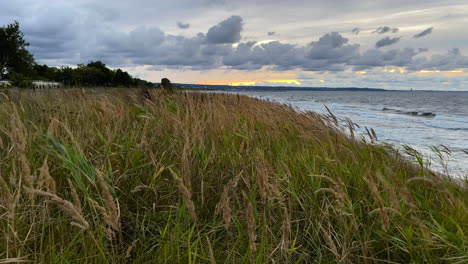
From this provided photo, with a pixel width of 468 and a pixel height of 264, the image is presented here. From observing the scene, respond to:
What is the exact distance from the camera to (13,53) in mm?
47812

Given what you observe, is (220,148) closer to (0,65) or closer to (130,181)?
(130,181)

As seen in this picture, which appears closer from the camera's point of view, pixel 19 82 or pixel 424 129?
pixel 424 129

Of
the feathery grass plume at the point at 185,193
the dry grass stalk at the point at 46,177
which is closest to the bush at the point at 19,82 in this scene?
the dry grass stalk at the point at 46,177

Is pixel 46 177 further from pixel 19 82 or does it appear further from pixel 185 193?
pixel 19 82

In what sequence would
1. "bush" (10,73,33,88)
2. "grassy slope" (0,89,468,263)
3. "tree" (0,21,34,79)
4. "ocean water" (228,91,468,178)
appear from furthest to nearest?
"tree" (0,21,34,79) < "bush" (10,73,33,88) < "ocean water" (228,91,468,178) < "grassy slope" (0,89,468,263)

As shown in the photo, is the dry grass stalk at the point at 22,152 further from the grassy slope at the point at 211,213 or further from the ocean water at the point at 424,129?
the ocean water at the point at 424,129

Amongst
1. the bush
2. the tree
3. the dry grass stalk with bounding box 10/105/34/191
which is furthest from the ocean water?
the tree

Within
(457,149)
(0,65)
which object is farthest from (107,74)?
(457,149)

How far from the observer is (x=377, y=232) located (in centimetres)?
221

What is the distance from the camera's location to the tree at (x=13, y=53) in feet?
153

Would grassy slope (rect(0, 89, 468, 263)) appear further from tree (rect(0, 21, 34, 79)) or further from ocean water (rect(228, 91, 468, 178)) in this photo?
tree (rect(0, 21, 34, 79))

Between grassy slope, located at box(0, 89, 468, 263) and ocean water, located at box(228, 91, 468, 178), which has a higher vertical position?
grassy slope, located at box(0, 89, 468, 263)

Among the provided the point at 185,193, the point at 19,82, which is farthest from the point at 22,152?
the point at 19,82

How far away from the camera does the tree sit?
46.6 m
